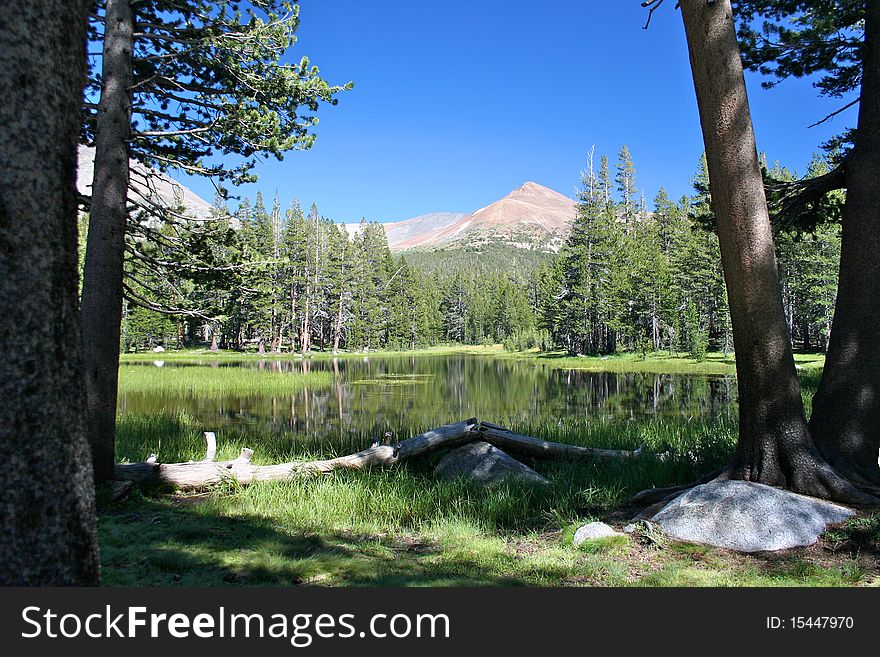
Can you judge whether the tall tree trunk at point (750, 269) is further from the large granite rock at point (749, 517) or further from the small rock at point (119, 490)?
the small rock at point (119, 490)

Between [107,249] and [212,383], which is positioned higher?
[107,249]

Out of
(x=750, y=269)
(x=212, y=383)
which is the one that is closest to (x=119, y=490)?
(x=750, y=269)

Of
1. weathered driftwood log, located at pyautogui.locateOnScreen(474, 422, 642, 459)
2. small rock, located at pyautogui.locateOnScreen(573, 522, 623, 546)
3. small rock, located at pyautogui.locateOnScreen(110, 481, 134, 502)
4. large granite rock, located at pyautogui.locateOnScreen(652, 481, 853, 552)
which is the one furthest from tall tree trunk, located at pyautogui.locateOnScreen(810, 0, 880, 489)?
small rock, located at pyautogui.locateOnScreen(110, 481, 134, 502)

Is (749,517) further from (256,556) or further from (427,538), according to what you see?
(256,556)

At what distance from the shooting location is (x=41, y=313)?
6.49 feet

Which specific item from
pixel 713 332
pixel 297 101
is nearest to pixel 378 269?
pixel 713 332

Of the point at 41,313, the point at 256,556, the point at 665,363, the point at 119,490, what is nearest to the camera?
the point at 41,313

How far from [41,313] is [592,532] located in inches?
159

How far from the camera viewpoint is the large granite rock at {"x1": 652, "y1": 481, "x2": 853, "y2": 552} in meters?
4.08

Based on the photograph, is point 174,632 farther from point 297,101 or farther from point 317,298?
point 317,298

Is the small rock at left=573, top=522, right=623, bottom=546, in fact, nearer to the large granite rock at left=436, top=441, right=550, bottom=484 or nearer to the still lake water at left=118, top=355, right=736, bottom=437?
the large granite rock at left=436, top=441, right=550, bottom=484

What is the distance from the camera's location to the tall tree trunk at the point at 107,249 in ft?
19.2

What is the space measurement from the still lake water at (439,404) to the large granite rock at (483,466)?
4502 mm

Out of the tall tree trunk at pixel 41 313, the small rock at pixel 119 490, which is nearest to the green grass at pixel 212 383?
the small rock at pixel 119 490
